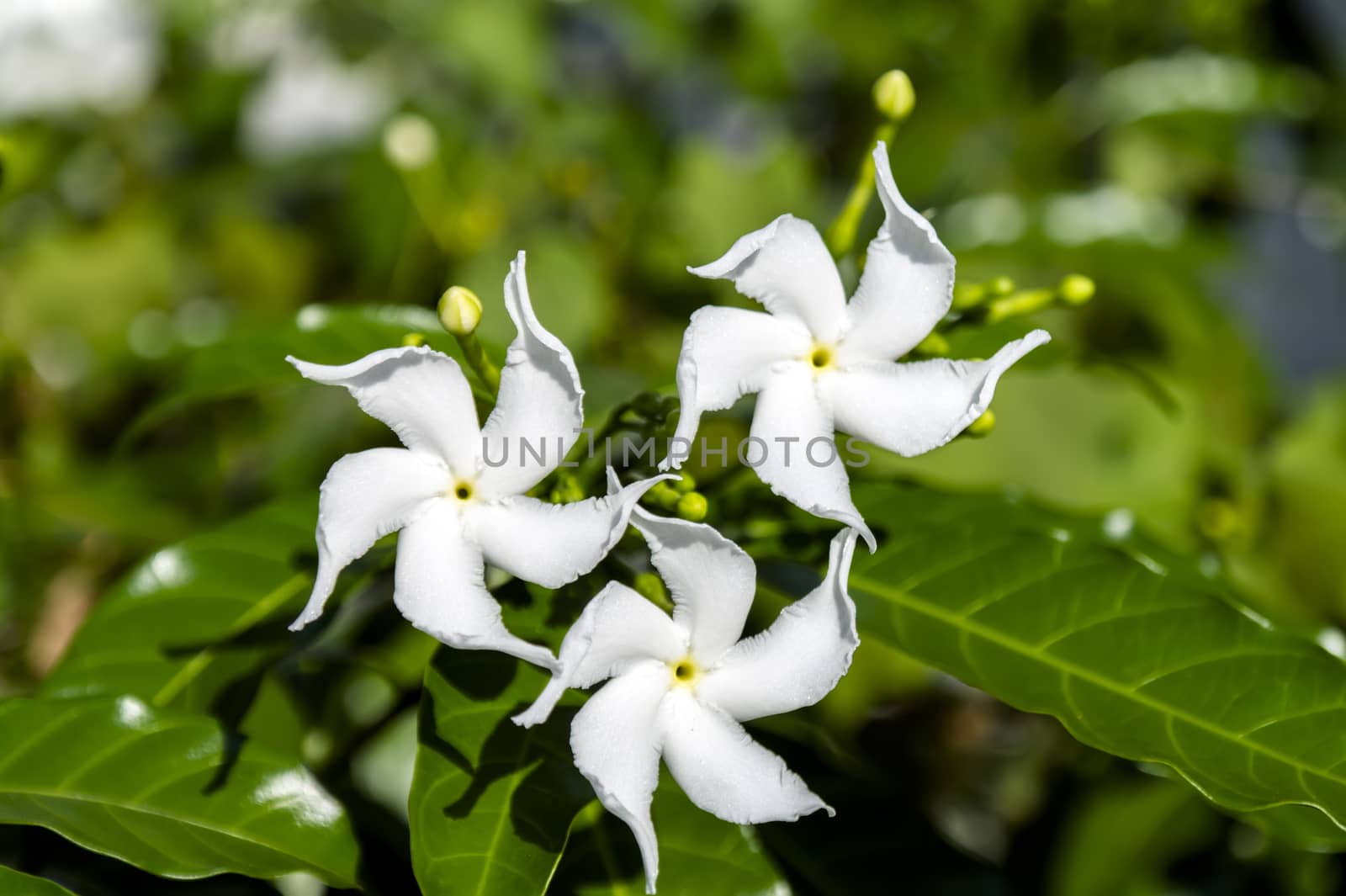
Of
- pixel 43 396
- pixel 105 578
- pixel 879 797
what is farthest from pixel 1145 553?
pixel 43 396

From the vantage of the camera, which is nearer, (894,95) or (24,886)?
(24,886)

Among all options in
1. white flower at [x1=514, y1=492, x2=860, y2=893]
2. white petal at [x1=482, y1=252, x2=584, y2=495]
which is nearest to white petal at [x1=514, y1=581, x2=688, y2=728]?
white flower at [x1=514, y1=492, x2=860, y2=893]

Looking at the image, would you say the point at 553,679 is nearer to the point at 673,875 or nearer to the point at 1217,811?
the point at 673,875

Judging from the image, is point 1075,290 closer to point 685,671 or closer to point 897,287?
point 897,287

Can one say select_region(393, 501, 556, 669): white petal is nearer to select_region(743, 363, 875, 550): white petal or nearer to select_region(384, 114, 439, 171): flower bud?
select_region(743, 363, 875, 550): white petal

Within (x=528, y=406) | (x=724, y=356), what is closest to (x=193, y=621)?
(x=528, y=406)
